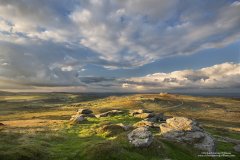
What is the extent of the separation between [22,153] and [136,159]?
44.5 ft

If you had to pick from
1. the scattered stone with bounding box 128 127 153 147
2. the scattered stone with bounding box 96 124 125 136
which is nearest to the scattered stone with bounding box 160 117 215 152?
the scattered stone with bounding box 128 127 153 147

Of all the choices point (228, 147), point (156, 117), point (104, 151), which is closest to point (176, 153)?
point (104, 151)

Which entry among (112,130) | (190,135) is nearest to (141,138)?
(190,135)

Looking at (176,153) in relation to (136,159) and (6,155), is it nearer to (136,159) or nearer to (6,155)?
(136,159)

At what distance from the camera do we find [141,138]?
36844 mm

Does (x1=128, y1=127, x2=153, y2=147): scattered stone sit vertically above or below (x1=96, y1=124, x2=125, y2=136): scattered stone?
above

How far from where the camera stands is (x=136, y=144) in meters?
35.8

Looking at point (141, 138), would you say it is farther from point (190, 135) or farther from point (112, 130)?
point (112, 130)

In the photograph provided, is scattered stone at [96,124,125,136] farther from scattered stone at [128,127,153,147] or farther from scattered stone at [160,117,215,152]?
scattered stone at [128,127,153,147]

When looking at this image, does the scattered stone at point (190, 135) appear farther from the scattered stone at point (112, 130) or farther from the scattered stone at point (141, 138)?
the scattered stone at point (112, 130)

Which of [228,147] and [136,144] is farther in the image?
[228,147]

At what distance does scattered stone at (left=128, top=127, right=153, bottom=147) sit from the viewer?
3569 cm

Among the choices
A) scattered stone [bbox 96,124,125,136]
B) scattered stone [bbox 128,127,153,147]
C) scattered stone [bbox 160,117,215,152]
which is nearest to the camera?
scattered stone [bbox 128,127,153,147]

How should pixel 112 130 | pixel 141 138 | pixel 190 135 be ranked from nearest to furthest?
1. pixel 141 138
2. pixel 190 135
3. pixel 112 130
